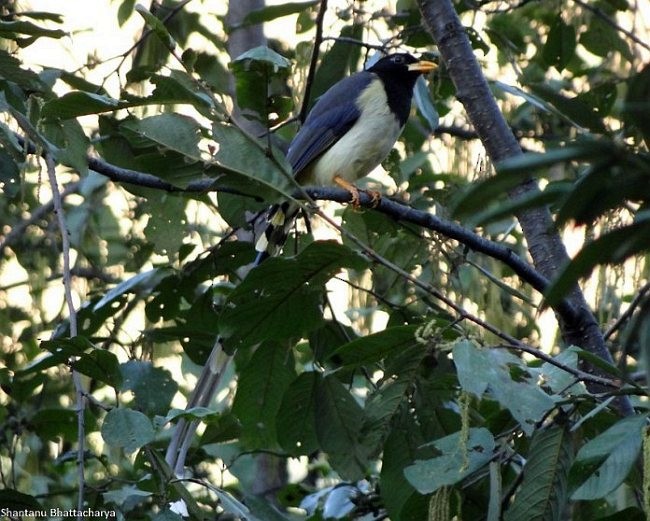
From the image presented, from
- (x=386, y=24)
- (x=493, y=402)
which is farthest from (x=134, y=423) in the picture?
(x=386, y=24)

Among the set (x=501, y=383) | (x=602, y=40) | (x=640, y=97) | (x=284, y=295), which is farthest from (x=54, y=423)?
(x=640, y=97)

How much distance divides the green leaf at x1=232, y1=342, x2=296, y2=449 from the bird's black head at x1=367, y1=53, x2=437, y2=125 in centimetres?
189

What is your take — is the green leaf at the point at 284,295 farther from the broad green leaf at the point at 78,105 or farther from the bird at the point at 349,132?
the bird at the point at 349,132

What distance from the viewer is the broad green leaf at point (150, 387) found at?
3344 mm

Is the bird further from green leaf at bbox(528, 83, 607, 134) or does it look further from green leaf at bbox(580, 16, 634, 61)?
green leaf at bbox(528, 83, 607, 134)

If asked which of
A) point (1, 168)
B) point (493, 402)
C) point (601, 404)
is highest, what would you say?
point (1, 168)

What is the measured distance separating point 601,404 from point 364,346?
59 centimetres

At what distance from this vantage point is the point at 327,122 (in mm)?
4922

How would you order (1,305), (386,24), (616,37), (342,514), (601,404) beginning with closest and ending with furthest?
1. (601,404)
2. (342,514)
3. (616,37)
4. (1,305)
5. (386,24)

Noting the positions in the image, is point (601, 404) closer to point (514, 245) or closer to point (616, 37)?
point (616, 37)

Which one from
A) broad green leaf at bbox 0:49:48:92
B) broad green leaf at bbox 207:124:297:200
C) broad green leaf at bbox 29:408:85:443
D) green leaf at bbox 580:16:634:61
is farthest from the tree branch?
broad green leaf at bbox 29:408:85:443

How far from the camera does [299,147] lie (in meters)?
4.77

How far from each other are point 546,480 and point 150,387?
148 centimetres

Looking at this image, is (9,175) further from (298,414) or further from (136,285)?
(298,414)
